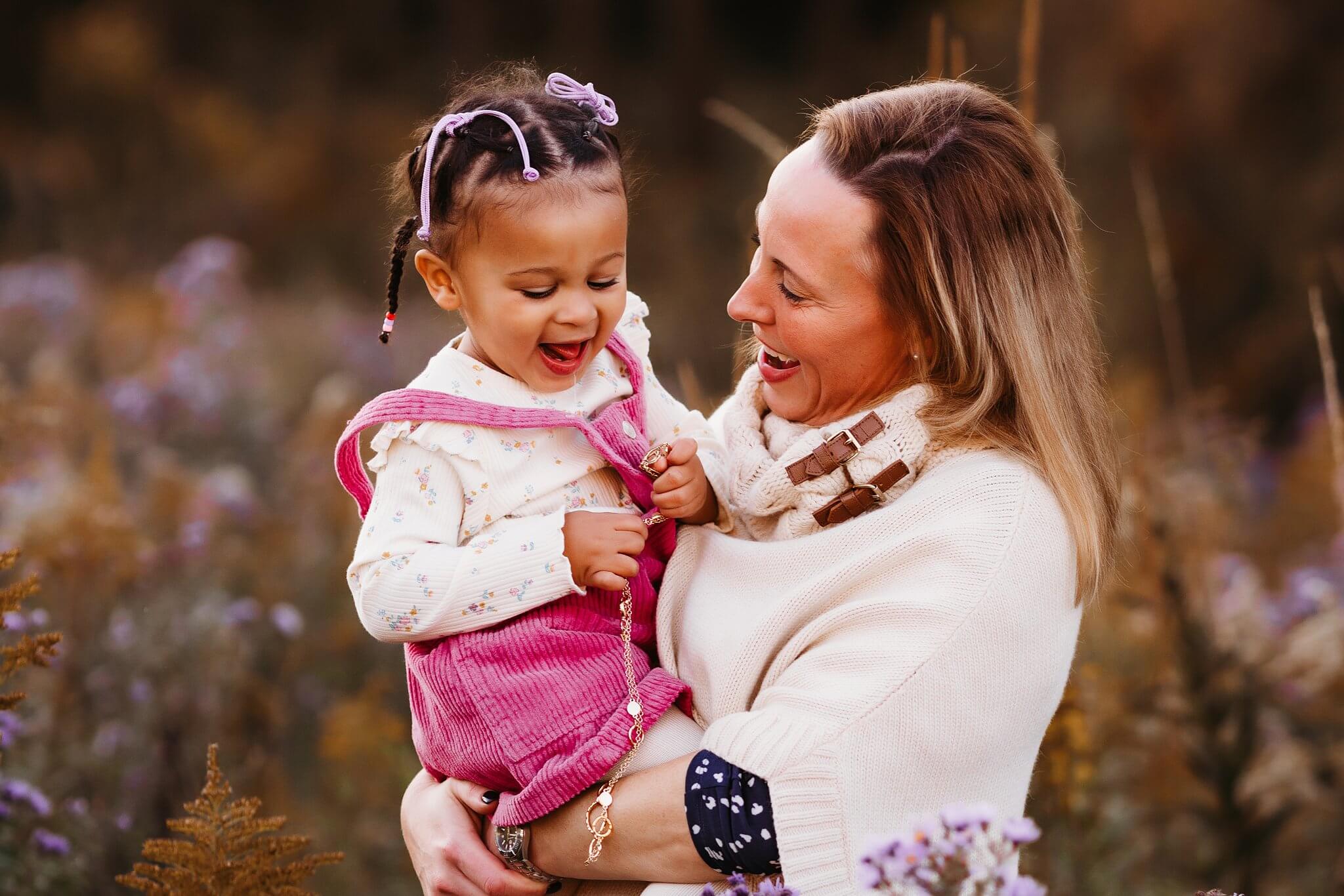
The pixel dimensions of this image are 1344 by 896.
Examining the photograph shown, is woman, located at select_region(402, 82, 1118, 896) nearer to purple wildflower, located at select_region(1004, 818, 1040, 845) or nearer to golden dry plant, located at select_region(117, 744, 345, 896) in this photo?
golden dry plant, located at select_region(117, 744, 345, 896)

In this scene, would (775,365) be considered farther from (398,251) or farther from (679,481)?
(398,251)

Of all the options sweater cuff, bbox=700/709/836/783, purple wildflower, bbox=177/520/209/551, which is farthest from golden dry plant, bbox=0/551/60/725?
purple wildflower, bbox=177/520/209/551

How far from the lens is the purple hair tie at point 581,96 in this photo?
84.3 inches

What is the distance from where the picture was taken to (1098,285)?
8.17m

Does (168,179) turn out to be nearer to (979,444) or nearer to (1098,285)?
(1098,285)

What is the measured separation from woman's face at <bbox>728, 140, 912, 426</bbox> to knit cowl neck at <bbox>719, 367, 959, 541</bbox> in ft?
0.18

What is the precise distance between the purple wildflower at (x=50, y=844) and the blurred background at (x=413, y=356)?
0.01 m

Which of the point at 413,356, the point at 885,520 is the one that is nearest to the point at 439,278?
the point at 885,520

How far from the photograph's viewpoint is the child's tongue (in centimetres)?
206

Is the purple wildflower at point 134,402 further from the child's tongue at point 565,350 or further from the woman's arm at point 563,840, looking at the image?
the child's tongue at point 565,350

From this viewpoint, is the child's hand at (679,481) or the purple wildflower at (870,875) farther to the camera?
the child's hand at (679,481)

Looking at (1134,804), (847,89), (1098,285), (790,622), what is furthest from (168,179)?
(790,622)

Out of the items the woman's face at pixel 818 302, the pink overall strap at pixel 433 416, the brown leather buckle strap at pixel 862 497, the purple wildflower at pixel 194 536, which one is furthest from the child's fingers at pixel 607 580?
the purple wildflower at pixel 194 536

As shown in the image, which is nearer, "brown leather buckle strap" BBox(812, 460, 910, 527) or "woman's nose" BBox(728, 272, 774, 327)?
"brown leather buckle strap" BBox(812, 460, 910, 527)
